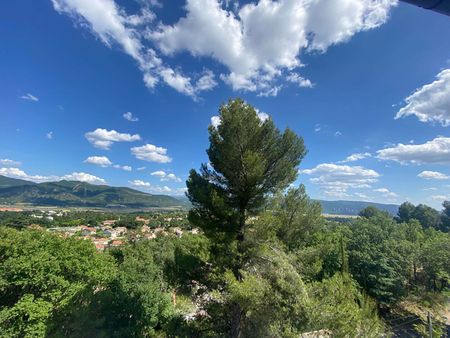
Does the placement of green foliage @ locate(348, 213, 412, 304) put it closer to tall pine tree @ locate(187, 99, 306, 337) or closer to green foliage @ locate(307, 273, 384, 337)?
green foliage @ locate(307, 273, 384, 337)

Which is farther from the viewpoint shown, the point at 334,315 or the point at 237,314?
the point at 237,314

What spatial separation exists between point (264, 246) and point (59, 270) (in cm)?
1040

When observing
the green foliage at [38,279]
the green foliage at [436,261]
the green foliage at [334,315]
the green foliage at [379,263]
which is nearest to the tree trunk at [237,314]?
the green foliage at [334,315]

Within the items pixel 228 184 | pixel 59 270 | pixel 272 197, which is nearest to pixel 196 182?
pixel 228 184

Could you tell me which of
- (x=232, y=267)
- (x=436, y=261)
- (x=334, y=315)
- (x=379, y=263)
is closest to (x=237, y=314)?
(x=232, y=267)

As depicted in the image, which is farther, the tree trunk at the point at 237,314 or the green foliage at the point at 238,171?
the green foliage at the point at 238,171

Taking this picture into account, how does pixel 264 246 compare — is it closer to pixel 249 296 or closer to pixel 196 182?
pixel 249 296

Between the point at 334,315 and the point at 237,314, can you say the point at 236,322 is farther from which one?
the point at 334,315

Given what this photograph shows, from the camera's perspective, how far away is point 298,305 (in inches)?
292

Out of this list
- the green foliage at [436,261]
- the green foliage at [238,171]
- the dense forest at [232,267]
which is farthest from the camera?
the green foliage at [436,261]

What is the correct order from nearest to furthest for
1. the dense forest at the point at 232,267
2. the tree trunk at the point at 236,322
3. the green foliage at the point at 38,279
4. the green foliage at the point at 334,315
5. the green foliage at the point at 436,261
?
the green foliage at the point at 334,315 → the dense forest at the point at 232,267 → the tree trunk at the point at 236,322 → the green foliage at the point at 38,279 → the green foliage at the point at 436,261

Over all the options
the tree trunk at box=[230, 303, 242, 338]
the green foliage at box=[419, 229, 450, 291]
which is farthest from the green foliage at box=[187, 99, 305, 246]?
the green foliage at box=[419, 229, 450, 291]

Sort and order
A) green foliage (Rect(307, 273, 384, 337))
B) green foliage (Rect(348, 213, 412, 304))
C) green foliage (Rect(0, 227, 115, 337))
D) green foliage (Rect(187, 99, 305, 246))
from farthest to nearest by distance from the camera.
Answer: green foliage (Rect(348, 213, 412, 304)), green foliage (Rect(0, 227, 115, 337)), green foliage (Rect(187, 99, 305, 246)), green foliage (Rect(307, 273, 384, 337))

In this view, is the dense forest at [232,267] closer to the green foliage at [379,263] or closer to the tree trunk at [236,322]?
the tree trunk at [236,322]
